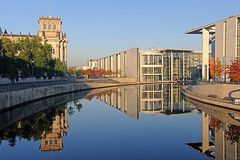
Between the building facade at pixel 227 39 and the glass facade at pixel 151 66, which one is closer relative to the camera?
the building facade at pixel 227 39

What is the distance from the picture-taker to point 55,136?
2720 centimetres

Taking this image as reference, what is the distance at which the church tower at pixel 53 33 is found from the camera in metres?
102

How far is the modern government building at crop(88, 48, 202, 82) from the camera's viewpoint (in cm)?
13350

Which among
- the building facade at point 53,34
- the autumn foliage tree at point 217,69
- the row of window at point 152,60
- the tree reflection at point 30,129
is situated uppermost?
the building facade at point 53,34

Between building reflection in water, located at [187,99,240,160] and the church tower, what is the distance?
71.4 m

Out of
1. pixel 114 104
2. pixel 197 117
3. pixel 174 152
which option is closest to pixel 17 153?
pixel 174 152

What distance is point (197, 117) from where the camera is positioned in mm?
38688

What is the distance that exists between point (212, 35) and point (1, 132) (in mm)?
74563

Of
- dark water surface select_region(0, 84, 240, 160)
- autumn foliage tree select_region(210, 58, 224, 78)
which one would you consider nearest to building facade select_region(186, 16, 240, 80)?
autumn foliage tree select_region(210, 58, 224, 78)

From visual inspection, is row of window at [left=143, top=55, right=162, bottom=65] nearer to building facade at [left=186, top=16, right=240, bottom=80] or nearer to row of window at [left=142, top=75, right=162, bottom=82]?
row of window at [left=142, top=75, right=162, bottom=82]

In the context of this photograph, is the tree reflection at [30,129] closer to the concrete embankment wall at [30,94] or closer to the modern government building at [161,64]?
the concrete embankment wall at [30,94]

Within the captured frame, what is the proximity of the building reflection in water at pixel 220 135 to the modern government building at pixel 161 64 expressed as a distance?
3734 inches

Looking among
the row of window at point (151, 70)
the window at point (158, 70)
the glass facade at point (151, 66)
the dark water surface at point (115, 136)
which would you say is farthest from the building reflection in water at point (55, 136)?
the window at point (158, 70)

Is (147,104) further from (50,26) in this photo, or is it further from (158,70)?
(158,70)
